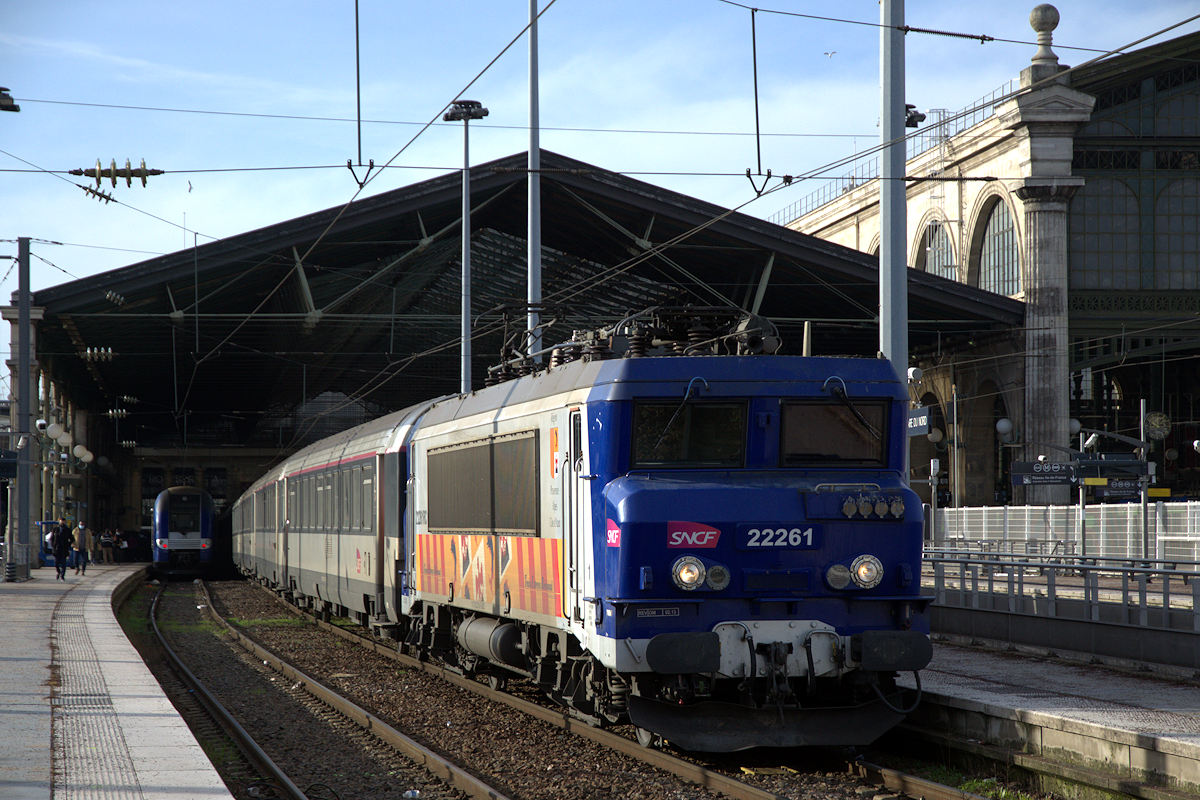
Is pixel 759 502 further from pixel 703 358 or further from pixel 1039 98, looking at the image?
pixel 1039 98

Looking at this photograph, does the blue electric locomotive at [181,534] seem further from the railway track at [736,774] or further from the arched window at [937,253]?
the railway track at [736,774]

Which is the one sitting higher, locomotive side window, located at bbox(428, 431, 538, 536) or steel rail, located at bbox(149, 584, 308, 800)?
locomotive side window, located at bbox(428, 431, 538, 536)

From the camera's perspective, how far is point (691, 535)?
34.3ft

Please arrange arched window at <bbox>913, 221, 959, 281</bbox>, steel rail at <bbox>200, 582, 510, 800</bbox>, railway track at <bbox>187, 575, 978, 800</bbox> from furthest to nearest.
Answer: arched window at <bbox>913, 221, 959, 281</bbox> < steel rail at <bbox>200, 582, 510, 800</bbox> < railway track at <bbox>187, 575, 978, 800</bbox>

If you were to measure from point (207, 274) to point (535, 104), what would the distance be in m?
16.8

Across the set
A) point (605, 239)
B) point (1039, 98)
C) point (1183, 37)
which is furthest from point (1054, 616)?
point (1183, 37)

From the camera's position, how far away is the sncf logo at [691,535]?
1042 centimetres

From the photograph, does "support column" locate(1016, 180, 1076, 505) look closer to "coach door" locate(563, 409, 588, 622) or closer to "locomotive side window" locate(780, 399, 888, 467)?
"locomotive side window" locate(780, 399, 888, 467)

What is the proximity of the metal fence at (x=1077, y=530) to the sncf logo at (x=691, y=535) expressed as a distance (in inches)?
724

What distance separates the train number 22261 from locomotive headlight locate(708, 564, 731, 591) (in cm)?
28

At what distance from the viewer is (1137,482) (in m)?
26.4

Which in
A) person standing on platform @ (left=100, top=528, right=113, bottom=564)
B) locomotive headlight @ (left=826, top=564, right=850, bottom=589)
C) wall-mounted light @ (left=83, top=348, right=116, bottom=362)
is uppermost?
wall-mounted light @ (left=83, top=348, right=116, bottom=362)

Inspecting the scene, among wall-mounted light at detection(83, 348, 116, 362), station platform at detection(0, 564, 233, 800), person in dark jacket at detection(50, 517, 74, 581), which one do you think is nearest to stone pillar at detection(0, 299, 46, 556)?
person in dark jacket at detection(50, 517, 74, 581)

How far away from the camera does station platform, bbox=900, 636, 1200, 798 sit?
9281 mm
